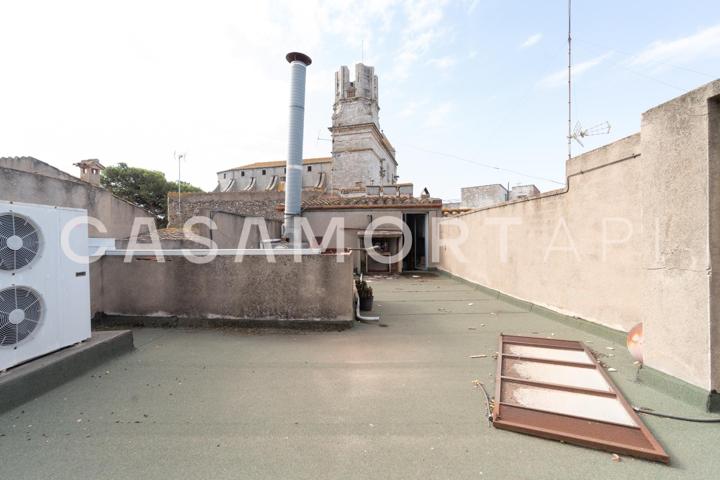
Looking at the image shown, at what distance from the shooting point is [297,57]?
908cm

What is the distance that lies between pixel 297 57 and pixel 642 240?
8989 mm

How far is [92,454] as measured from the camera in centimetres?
200

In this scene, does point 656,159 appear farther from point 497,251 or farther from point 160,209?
point 160,209

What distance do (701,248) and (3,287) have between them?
5.44m

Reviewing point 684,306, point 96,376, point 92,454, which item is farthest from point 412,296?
point 92,454

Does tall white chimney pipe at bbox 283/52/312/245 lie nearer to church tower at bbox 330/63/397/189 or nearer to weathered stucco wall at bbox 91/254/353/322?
weathered stucco wall at bbox 91/254/353/322

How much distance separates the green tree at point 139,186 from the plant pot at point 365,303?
111 feet

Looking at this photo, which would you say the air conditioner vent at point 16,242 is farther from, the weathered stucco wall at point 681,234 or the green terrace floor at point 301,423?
the weathered stucco wall at point 681,234

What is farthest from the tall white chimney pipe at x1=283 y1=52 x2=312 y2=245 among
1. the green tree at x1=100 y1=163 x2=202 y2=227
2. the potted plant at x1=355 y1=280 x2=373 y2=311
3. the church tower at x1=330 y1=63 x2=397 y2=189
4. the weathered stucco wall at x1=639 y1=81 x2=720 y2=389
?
the green tree at x1=100 y1=163 x2=202 y2=227

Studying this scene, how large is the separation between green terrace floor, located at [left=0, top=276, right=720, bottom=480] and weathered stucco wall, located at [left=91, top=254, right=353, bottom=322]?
78cm

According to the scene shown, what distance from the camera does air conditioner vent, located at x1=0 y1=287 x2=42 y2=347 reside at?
8.55 feet

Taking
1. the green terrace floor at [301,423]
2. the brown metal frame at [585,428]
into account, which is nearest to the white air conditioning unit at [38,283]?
the green terrace floor at [301,423]

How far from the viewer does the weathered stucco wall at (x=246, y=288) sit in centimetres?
482

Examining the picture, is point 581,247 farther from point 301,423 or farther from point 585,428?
point 301,423
